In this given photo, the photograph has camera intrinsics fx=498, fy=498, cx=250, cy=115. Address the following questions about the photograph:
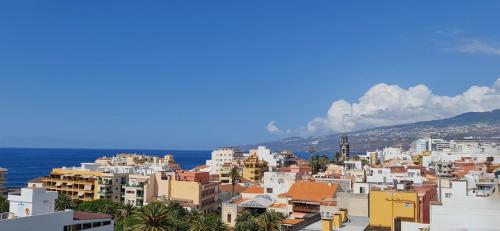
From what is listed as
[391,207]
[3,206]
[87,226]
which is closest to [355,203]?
[391,207]

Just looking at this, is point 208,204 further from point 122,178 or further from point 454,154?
point 454,154

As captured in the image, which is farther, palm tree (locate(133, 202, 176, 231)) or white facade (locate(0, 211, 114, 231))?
palm tree (locate(133, 202, 176, 231))

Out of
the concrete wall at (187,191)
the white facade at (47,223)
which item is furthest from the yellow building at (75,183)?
the white facade at (47,223)

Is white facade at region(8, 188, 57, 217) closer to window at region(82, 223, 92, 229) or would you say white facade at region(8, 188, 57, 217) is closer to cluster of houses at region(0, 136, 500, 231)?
cluster of houses at region(0, 136, 500, 231)

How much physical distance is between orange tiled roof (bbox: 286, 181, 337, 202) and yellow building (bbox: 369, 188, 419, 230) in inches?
1107

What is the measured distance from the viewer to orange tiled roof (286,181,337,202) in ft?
220

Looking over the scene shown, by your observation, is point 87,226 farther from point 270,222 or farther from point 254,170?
point 254,170

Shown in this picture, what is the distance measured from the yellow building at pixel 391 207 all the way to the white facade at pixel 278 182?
45.9m

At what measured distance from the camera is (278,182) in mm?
92188

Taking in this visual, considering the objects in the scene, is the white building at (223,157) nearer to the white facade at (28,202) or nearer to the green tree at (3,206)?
the green tree at (3,206)

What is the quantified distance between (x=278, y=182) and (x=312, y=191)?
23569 mm

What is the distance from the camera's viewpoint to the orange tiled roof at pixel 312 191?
67.1m

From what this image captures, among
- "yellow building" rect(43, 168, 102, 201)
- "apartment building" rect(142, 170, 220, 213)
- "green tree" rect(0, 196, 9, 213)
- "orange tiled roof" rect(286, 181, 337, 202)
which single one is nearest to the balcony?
"orange tiled roof" rect(286, 181, 337, 202)

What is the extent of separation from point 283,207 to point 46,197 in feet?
116
